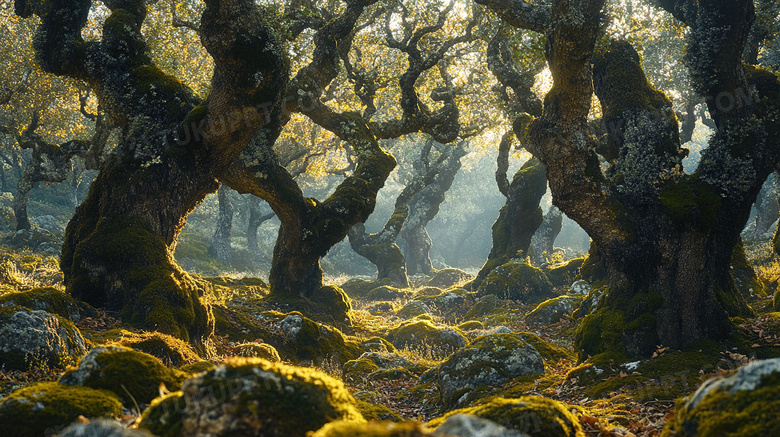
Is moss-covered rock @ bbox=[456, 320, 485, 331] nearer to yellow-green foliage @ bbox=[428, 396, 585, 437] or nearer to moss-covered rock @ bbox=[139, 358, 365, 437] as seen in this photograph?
yellow-green foliage @ bbox=[428, 396, 585, 437]

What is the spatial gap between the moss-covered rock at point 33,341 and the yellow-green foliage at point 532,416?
5.01 metres

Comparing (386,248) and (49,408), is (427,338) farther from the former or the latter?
(386,248)

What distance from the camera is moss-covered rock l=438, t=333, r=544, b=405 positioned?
7.55 meters

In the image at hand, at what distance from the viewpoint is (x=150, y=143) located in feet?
32.3

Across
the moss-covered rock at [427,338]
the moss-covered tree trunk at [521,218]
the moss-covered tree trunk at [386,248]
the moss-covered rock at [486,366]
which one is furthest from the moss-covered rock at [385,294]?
the moss-covered rock at [486,366]

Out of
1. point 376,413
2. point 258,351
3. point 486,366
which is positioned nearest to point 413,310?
point 258,351

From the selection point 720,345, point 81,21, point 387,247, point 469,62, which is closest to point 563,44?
point 720,345

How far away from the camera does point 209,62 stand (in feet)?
90.4

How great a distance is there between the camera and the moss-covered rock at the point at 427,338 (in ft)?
40.8

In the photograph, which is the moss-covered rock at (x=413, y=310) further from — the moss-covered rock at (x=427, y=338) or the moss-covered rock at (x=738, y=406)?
the moss-covered rock at (x=738, y=406)

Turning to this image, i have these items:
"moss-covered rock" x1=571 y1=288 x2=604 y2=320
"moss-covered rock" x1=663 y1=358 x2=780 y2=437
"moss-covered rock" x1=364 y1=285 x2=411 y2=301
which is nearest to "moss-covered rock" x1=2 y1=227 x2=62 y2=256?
"moss-covered rock" x1=364 y1=285 x2=411 y2=301

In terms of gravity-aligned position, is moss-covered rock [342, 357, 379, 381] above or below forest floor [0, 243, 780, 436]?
below

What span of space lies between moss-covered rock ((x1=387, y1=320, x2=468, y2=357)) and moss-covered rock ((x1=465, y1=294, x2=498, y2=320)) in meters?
4.85

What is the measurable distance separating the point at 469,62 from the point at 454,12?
3.92 meters
